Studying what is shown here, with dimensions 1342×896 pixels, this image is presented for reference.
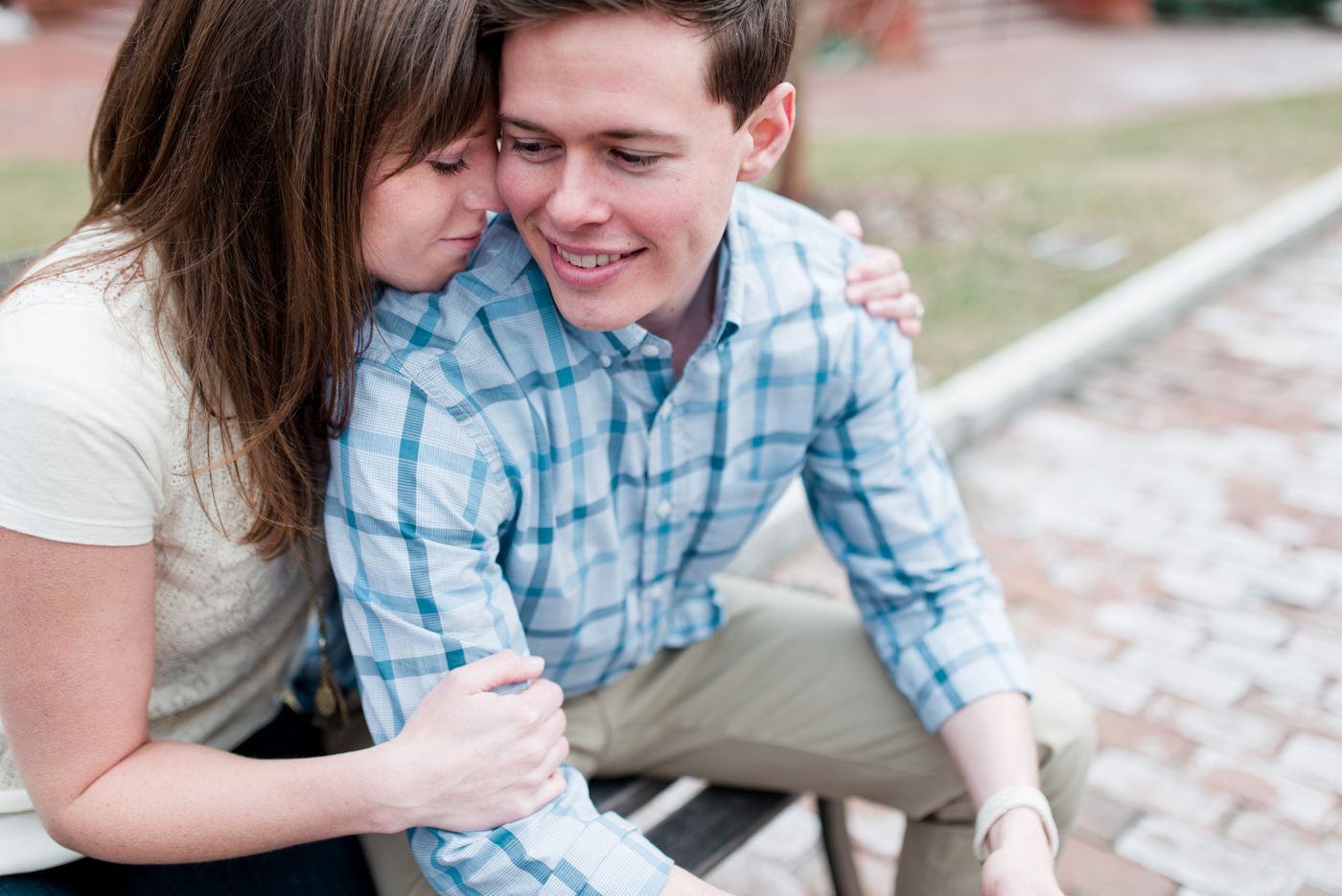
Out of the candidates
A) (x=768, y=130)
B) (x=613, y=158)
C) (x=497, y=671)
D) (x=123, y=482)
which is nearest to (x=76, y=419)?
(x=123, y=482)

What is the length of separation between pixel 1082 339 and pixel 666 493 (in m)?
3.66

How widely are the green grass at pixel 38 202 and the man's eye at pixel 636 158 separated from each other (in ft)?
16.6

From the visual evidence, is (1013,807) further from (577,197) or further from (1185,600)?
(1185,600)

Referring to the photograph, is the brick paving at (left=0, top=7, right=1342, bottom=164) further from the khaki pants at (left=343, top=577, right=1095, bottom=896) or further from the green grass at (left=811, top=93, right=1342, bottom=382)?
the khaki pants at (left=343, top=577, right=1095, bottom=896)

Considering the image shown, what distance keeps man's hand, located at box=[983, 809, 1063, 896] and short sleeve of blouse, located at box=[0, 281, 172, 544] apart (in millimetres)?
1273

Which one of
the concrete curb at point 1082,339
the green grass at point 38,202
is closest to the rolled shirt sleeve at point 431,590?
the concrete curb at point 1082,339

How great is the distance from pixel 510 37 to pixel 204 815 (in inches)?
41.9

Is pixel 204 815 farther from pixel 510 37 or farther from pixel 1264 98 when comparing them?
pixel 1264 98

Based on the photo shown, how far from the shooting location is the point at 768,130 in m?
1.68

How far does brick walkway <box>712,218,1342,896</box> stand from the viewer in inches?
103

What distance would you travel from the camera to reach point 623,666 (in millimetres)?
1985

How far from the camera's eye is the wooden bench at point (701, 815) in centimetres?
194

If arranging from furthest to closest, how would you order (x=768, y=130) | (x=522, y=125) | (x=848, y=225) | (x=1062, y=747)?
(x=848, y=225), (x=1062, y=747), (x=768, y=130), (x=522, y=125)

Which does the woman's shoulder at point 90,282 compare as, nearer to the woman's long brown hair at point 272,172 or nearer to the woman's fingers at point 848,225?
the woman's long brown hair at point 272,172
